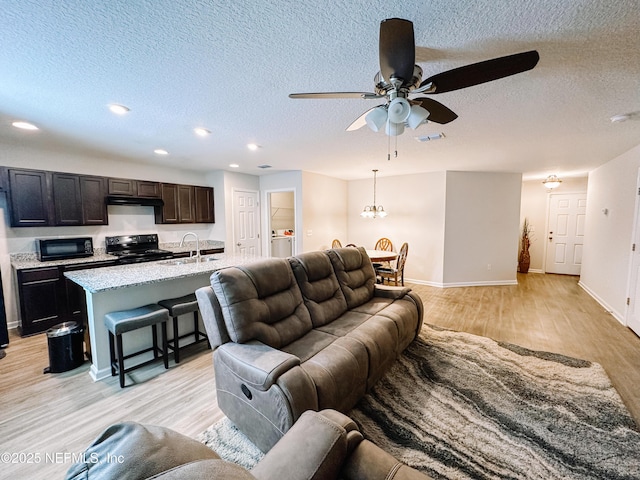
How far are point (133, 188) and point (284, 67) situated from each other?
406 cm

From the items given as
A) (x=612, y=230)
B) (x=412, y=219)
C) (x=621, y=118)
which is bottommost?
(x=612, y=230)

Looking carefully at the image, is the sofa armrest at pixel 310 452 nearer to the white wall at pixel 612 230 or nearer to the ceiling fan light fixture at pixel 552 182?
the white wall at pixel 612 230

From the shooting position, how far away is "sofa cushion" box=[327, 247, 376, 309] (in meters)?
2.93

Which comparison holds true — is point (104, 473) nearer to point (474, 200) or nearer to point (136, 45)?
point (136, 45)

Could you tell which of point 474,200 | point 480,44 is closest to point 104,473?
point 480,44

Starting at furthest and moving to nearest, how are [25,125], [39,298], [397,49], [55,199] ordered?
[55,199]
[39,298]
[25,125]
[397,49]

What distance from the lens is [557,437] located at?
1.79 m

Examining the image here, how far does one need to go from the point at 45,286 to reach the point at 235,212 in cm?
315

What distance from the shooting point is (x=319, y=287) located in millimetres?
2613

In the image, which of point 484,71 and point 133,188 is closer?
point 484,71

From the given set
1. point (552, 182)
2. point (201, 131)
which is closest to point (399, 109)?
point (201, 131)

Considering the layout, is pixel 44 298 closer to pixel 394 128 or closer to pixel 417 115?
pixel 394 128

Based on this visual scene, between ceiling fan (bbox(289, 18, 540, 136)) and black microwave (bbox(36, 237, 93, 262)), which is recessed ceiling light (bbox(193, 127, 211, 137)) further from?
black microwave (bbox(36, 237, 93, 262))

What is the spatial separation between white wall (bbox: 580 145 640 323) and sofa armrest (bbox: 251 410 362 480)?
4.92 metres
